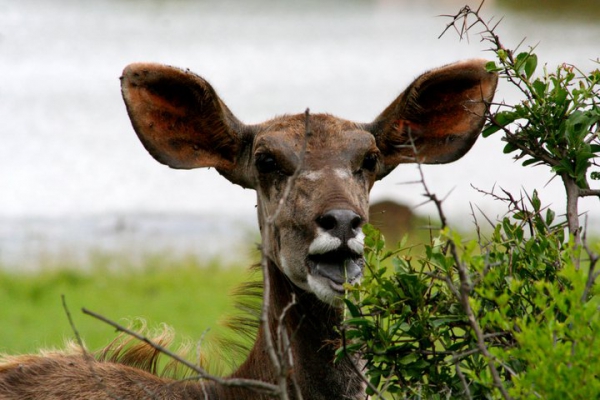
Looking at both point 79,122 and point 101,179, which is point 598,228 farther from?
point 79,122

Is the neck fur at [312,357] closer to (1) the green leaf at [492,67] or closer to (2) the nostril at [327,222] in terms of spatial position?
(2) the nostril at [327,222]

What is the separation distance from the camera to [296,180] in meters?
5.74

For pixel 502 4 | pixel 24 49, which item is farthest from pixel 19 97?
pixel 502 4

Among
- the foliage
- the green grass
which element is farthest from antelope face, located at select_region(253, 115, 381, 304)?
the green grass

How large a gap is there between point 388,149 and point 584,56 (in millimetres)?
21962

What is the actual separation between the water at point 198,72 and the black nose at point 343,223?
1275 centimetres

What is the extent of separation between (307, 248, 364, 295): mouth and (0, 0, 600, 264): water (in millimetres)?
12674

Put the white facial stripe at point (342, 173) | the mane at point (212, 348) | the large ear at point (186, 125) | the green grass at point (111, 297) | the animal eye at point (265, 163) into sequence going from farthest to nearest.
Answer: the green grass at point (111, 297), the mane at point (212, 348), the large ear at point (186, 125), the animal eye at point (265, 163), the white facial stripe at point (342, 173)

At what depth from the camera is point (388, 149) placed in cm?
656

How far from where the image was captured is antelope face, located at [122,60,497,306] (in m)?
5.48

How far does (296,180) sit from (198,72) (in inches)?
916

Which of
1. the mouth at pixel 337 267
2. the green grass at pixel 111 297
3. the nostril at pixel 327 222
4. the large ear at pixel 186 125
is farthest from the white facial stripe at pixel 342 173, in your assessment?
the green grass at pixel 111 297

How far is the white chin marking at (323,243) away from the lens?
5.26 m

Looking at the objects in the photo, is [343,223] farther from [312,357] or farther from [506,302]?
[506,302]
